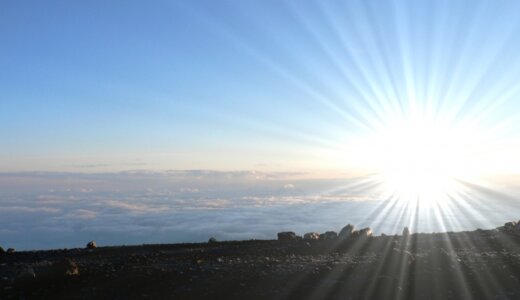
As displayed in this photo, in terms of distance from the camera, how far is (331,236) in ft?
90.3

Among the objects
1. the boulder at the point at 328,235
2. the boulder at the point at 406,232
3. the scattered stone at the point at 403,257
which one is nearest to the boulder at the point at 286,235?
the boulder at the point at 328,235

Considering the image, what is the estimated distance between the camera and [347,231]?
27281mm

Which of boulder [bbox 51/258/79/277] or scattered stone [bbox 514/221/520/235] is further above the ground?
scattered stone [bbox 514/221/520/235]

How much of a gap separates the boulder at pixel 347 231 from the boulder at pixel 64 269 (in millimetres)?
13004

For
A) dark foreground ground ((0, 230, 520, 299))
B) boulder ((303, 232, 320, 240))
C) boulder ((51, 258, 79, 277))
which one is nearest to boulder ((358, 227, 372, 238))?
boulder ((303, 232, 320, 240))

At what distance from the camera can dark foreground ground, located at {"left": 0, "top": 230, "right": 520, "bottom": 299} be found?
14711mm

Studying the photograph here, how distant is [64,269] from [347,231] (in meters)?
14.4

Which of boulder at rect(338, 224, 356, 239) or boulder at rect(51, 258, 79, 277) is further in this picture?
boulder at rect(338, 224, 356, 239)

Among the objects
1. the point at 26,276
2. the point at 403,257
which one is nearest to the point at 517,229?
the point at 403,257

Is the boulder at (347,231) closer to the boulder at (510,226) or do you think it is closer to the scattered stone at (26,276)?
the boulder at (510,226)

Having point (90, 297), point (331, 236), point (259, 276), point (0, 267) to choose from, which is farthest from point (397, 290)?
point (0, 267)

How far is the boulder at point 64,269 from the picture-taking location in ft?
57.5

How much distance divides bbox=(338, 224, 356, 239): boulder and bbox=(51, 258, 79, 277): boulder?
1300cm

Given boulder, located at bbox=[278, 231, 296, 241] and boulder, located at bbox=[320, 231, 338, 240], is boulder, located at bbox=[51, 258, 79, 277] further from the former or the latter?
boulder, located at bbox=[320, 231, 338, 240]
